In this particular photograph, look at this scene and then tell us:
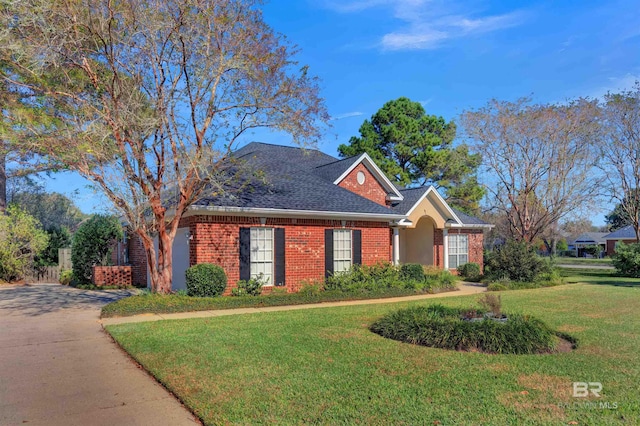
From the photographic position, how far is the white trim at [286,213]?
44.0ft

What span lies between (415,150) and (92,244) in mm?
24033

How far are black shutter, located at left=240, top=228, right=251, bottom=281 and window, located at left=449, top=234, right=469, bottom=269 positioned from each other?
13.1 m

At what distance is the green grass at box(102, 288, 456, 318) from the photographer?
37.0ft

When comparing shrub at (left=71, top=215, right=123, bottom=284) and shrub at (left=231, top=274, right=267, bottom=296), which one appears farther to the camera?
shrub at (left=71, top=215, right=123, bottom=284)

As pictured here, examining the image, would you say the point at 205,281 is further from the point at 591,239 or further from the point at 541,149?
the point at 591,239

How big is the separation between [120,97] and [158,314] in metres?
5.83

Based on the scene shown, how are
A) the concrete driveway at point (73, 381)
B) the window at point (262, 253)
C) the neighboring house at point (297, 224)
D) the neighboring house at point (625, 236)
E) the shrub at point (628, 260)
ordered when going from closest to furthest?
1. the concrete driveway at point (73, 381)
2. the neighboring house at point (297, 224)
3. the window at point (262, 253)
4. the shrub at point (628, 260)
5. the neighboring house at point (625, 236)

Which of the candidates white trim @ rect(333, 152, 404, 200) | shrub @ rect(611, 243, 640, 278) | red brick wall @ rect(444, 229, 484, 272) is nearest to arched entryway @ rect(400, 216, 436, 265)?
red brick wall @ rect(444, 229, 484, 272)

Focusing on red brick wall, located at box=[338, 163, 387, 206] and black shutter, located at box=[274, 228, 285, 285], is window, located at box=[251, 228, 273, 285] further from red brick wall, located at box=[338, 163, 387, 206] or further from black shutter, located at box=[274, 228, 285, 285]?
red brick wall, located at box=[338, 163, 387, 206]

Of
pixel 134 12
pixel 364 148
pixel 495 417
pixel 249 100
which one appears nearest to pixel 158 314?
pixel 249 100

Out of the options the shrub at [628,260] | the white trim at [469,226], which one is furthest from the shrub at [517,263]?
the shrub at [628,260]

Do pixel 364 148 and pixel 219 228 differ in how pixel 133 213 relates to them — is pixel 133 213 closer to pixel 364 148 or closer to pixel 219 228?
pixel 219 228

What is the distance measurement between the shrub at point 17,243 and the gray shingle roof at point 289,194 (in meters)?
11.3

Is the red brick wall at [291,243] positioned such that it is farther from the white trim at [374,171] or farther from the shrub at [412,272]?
the white trim at [374,171]
